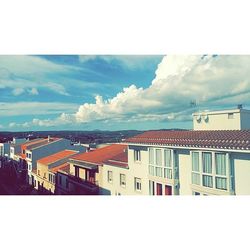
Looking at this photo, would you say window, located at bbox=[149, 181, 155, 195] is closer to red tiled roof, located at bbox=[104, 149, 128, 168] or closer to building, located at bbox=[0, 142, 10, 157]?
red tiled roof, located at bbox=[104, 149, 128, 168]

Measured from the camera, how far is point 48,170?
7.18 meters

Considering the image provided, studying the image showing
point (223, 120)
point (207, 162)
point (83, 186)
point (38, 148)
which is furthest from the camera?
point (38, 148)

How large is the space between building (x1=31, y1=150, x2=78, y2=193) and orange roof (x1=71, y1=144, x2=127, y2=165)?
0.71 ft

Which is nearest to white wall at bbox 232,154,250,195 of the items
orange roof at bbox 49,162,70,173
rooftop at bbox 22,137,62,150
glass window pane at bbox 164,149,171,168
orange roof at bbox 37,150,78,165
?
glass window pane at bbox 164,149,171,168

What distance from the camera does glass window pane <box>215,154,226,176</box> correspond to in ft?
20.4

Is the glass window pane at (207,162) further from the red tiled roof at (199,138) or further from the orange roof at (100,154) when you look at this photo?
the orange roof at (100,154)

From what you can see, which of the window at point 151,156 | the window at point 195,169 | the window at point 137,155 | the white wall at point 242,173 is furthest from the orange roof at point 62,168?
the white wall at point 242,173

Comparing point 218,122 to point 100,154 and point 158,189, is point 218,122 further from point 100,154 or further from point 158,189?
point 100,154

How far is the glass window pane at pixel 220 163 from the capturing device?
6.21 meters

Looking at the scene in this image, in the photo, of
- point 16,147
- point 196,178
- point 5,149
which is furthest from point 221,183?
point 5,149

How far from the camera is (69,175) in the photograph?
713cm

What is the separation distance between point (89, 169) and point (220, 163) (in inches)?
116
